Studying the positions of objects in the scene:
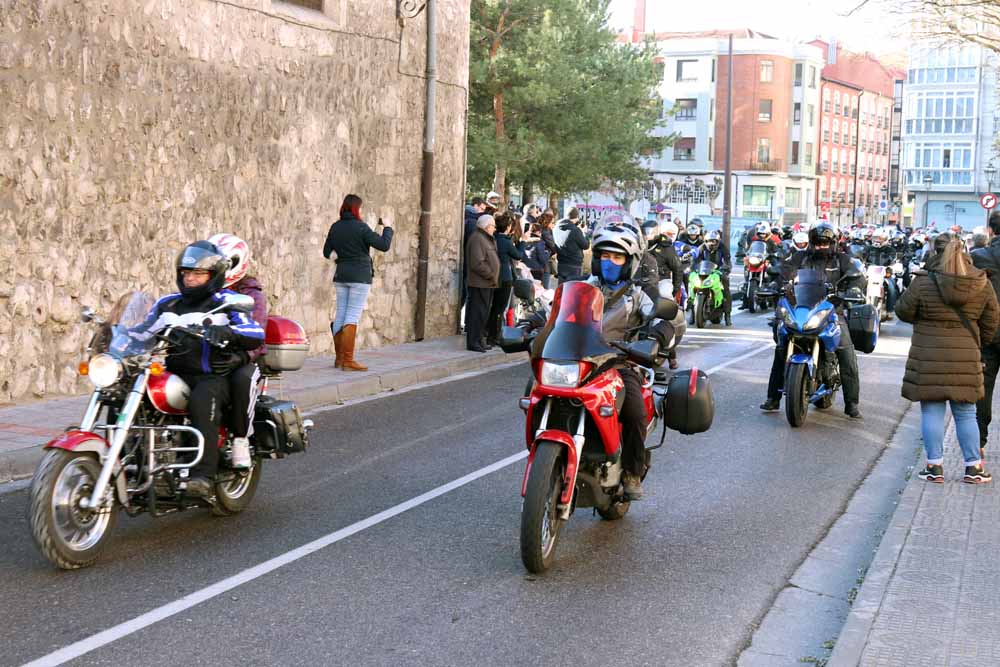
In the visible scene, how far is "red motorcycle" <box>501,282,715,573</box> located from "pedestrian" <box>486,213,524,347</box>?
33.4 feet

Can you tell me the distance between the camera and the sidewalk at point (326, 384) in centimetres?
869

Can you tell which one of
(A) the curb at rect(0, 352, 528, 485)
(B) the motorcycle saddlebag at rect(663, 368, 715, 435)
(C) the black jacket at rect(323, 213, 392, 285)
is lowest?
(A) the curb at rect(0, 352, 528, 485)

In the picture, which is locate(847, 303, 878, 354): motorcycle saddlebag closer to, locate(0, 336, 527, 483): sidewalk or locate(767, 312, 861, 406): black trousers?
locate(767, 312, 861, 406): black trousers

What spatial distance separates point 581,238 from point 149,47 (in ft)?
29.7

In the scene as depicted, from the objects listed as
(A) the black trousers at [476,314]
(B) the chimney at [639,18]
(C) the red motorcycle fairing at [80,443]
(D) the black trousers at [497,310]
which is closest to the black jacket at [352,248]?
(A) the black trousers at [476,314]

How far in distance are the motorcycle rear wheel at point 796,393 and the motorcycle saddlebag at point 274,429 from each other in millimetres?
5232

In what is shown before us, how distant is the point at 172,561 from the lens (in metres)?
6.23

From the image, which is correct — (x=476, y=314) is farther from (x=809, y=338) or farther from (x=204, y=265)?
(x=204, y=265)

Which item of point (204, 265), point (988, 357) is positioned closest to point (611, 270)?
point (204, 265)

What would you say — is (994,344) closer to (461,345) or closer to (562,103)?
(461,345)

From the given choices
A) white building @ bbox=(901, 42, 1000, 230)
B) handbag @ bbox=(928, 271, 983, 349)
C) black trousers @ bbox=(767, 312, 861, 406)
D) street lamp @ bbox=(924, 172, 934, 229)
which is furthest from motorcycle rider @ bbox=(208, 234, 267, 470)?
white building @ bbox=(901, 42, 1000, 230)

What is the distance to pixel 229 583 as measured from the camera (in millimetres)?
5875

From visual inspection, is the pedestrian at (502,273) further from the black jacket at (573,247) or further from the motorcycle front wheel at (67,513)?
the motorcycle front wheel at (67,513)

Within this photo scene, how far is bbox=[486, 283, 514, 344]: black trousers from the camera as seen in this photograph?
1710 cm
